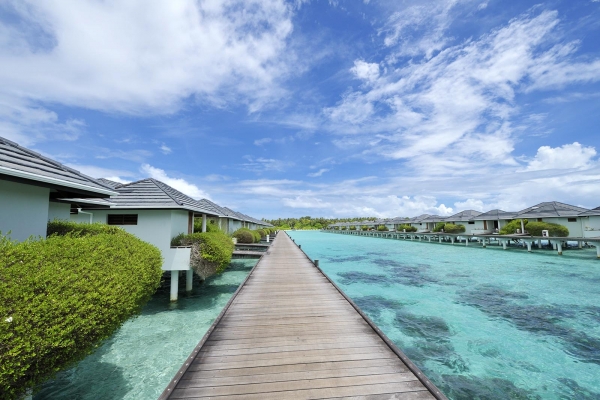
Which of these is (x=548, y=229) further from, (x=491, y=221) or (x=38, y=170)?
(x=38, y=170)

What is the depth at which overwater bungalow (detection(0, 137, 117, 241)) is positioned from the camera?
13.3 ft

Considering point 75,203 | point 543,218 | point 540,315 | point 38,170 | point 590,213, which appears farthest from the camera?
point 543,218

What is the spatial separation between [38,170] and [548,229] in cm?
3847

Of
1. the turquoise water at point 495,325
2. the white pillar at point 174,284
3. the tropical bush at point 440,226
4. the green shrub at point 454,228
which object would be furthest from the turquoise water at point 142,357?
the tropical bush at point 440,226

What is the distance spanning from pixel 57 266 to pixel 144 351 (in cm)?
502

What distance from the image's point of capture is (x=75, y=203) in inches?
305

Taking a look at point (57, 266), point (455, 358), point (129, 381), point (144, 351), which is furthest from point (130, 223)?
point (455, 358)

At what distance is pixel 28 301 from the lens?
3049 millimetres

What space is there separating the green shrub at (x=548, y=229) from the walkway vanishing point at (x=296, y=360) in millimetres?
32472

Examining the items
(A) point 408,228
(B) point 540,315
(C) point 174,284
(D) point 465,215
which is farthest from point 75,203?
(A) point 408,228

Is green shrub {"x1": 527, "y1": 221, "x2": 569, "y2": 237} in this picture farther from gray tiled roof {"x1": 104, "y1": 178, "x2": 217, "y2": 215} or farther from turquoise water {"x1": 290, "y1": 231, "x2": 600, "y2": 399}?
gray tiled roof {"x1": 104, "y1": 178, "x2": 217, "y2": 215}

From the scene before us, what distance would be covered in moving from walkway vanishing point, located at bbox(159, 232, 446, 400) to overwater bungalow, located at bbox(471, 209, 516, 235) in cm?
3799

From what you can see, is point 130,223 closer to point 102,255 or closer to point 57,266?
point 102,255

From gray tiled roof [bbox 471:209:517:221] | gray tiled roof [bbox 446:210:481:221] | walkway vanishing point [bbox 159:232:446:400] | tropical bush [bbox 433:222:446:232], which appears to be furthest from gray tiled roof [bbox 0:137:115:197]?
tropical bush [bbox 433:222:446:232]
